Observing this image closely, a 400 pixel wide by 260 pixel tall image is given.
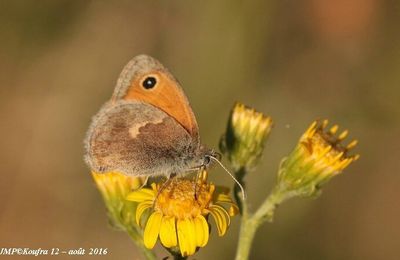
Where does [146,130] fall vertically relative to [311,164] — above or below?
below

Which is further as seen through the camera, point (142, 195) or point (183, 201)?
point (142, 195)

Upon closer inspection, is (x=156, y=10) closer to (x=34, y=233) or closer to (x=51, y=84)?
(x=51, y=84)

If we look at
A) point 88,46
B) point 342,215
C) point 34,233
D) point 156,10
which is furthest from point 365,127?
point 34,233

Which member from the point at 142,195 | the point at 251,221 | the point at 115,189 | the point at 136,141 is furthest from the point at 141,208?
the point at 251,221

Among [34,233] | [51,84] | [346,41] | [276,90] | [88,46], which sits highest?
[346,41]

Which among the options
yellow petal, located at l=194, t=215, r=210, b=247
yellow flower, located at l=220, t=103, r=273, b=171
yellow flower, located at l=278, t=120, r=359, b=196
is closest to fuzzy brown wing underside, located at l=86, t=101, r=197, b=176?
yellow flower, located at l=220, t=103, r=273, b=171

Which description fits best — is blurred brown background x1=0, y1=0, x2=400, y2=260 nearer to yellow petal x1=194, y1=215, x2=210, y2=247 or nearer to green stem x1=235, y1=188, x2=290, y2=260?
green stem x1=235, y1=188, x2=290, y2=260

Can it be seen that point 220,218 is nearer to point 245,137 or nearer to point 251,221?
point 251,221

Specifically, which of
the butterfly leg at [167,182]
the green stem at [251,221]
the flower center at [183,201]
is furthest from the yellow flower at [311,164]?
the butterfly leg at [167,182]
